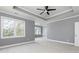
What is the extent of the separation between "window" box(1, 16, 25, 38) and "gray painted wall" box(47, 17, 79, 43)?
3.77 metres

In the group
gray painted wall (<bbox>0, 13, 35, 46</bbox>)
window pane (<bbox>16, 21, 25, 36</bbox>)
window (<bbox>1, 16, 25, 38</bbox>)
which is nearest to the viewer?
window (<bbox>1, 16, 25, 38</bbox>)

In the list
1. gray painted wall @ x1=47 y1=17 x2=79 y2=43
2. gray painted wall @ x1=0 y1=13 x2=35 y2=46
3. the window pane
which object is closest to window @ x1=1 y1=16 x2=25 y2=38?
the window pane

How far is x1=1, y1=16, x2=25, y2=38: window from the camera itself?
16.7 feet

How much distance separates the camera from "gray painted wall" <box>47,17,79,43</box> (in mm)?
6176

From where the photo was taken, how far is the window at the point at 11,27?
5102mm

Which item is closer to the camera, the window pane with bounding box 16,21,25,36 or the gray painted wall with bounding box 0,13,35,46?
the gray painted wall with bounding box 0,13,35,46

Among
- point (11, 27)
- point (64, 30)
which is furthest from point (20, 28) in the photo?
point (64, 30)

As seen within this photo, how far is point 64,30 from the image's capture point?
6.96m

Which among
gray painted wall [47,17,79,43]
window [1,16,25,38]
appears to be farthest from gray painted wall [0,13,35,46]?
gray painted wall [47,17,79,43]

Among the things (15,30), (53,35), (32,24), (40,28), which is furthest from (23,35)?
(40,28)

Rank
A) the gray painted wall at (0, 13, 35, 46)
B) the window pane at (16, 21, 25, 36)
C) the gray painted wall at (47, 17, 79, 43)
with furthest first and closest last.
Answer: the window pane at (16, 21, 25, 36)
the gray painted wall at (47, 17, 79, 43)
the gray painted wall at (0, 13, 35, 46)

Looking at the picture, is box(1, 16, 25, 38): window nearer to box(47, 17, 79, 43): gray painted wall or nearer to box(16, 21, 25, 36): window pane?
box(16, 21, 25, 36): window pane

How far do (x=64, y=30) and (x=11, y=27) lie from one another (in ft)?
16.5

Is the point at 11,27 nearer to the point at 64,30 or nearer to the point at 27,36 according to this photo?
the point at 27,36
